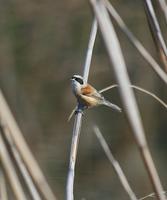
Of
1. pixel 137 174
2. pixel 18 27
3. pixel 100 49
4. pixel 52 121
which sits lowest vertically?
pixel 137 174

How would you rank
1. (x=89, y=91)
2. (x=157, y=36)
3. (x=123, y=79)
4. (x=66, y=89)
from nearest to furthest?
1. (x=123, y=79)
2. (x=157, y=36)
3. (x=89, y=91)
4. (x=66, y=89)

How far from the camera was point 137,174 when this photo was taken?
194 inches

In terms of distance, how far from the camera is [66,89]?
18.6 ft

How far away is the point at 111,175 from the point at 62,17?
5.52ft

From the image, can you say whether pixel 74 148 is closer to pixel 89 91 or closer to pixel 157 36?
pixel 157 36

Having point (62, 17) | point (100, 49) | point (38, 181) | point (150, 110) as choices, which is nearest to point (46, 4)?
point (62, 17)

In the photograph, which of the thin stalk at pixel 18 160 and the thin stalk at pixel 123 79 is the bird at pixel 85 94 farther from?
the thin stalk at pixel 123 79

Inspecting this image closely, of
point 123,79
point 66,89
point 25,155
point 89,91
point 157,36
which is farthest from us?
point 66,89

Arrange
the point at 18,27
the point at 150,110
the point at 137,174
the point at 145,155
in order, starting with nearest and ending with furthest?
the point at 145,155 < the point at 137,174 < the point at 150,110 < the point at 18,27

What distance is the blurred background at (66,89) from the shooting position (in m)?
5.06

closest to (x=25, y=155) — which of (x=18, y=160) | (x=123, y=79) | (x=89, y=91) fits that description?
(x=18, y=160)

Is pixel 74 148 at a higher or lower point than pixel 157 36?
lower

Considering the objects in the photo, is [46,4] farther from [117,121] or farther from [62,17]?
[117,121]

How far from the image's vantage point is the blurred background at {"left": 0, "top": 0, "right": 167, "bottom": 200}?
5059 millimetres
